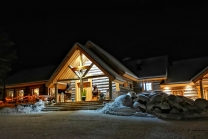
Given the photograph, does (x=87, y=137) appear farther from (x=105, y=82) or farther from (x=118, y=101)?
(x=105, y=82)

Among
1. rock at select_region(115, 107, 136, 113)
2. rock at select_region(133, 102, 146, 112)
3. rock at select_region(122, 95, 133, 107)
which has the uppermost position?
rock at select_region(122, 95, 133, 107)

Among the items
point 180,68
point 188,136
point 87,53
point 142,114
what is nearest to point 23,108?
point 87,53

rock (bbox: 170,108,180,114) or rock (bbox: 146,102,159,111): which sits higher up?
rock (bbox: 146,102,159,111)

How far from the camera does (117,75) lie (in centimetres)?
1516

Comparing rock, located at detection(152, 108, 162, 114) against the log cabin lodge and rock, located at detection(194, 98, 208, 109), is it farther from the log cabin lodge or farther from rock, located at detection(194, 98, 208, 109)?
the log cabin lodge

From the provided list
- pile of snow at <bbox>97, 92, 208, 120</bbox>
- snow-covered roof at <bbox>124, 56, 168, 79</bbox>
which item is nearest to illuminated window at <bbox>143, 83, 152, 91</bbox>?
snow-covered roof at <bbox>124, 56, 168, 79</bbox>

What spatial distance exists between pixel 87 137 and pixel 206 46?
49.0 m

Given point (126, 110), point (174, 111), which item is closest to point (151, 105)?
point (174, 111)

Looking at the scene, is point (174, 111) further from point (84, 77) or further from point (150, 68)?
point (150, 68)

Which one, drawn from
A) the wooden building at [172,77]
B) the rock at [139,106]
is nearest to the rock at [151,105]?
the rock at [139,106]

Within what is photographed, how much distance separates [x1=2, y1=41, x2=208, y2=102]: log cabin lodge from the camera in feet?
52.2

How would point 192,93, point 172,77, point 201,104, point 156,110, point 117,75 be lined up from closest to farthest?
1. point 156,110
2. point 201,104
3. point 117,75
4. point 192,93
5. point 172,77

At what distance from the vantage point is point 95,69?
18.2 m

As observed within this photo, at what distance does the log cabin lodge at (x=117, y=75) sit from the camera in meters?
15.9
